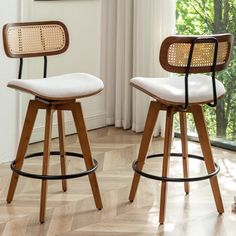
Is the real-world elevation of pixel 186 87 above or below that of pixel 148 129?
above

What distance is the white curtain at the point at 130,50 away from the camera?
4484mm

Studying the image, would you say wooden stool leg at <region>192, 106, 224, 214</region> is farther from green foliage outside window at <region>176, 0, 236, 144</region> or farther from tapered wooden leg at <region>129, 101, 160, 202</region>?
green foliage outside window at <region>176, 0, 236, 144</region>

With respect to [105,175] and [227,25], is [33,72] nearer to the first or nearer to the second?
[105,175]

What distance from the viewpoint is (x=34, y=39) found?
324cm

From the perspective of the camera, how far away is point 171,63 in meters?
2.79

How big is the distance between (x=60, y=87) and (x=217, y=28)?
1.83 meters

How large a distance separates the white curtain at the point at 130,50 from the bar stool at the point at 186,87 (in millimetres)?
1342

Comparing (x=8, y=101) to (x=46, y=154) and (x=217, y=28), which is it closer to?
(x=46, y=154)

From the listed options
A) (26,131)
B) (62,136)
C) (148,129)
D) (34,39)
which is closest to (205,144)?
(148,129)

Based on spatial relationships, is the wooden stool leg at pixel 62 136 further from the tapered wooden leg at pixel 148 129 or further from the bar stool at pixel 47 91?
the tapered wooden leg at pixel 148 129

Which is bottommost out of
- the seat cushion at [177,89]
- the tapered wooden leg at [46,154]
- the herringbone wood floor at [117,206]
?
the herringbone wood floor at [117,206]

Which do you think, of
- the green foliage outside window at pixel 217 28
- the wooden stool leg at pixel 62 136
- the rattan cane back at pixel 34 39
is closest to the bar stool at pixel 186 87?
the wooden stool leg at pixel 62 136

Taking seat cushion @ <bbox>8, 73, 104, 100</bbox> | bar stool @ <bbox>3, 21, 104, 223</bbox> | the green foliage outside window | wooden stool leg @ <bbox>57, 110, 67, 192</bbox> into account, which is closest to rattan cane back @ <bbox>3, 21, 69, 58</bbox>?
bar stool @ <bbox>3, 21, 104, 223</bbox>

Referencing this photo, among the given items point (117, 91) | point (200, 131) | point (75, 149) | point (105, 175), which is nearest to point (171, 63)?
point (200, 131)
